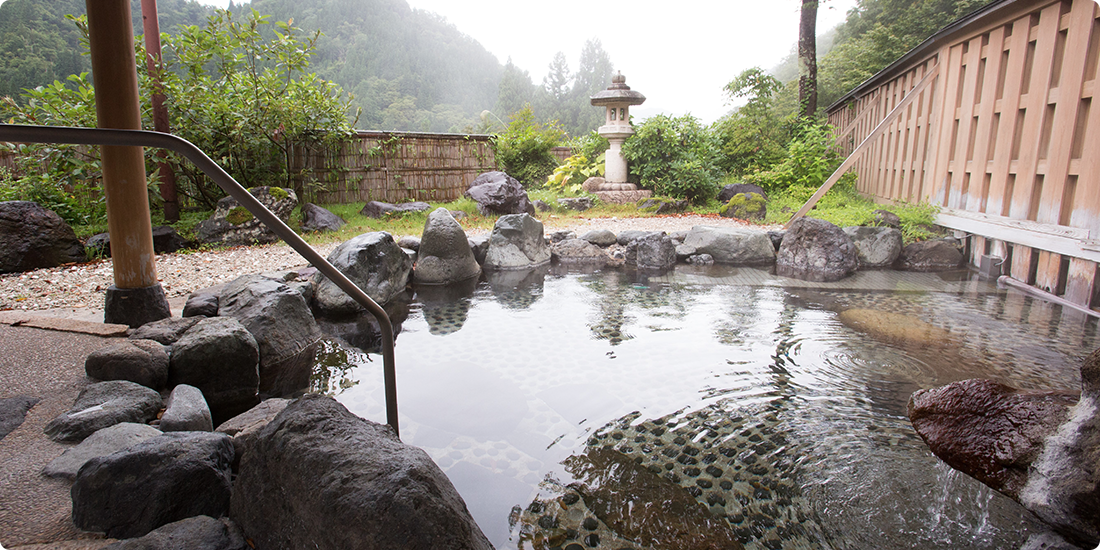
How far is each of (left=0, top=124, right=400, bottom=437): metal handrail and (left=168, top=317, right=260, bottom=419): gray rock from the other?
1552mm

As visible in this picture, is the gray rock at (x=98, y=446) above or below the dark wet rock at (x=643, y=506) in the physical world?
above

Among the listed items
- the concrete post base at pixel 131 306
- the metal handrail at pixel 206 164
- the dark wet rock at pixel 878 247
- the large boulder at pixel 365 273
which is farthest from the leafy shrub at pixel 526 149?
the metal handrail at pixel 206 164

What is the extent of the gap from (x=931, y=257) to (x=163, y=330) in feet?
25.4

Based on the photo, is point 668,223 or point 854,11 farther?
point 854,11

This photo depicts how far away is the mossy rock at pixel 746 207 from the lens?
916 centimetres

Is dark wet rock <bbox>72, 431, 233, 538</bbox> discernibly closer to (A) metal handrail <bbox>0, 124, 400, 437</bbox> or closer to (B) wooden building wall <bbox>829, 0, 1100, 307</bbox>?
(A) metal handrail <bbox>0, 124, 400, 437</bbox>

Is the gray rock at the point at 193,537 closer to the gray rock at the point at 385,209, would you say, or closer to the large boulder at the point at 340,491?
the large boulder at the point at 340,491

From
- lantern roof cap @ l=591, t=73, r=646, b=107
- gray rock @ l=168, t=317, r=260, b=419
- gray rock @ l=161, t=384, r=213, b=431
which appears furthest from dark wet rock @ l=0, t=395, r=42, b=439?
lantern roof cap @ l=591, t=73, r=646, b=107

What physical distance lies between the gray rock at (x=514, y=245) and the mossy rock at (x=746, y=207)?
163 inches

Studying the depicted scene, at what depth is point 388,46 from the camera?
4347 cm

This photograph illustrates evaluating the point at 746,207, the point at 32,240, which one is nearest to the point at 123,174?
the point at 32,240

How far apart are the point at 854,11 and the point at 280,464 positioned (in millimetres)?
29271

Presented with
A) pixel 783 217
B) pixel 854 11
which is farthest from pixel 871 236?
pixel 854 11

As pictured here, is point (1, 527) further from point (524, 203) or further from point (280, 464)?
point (524, 203)
